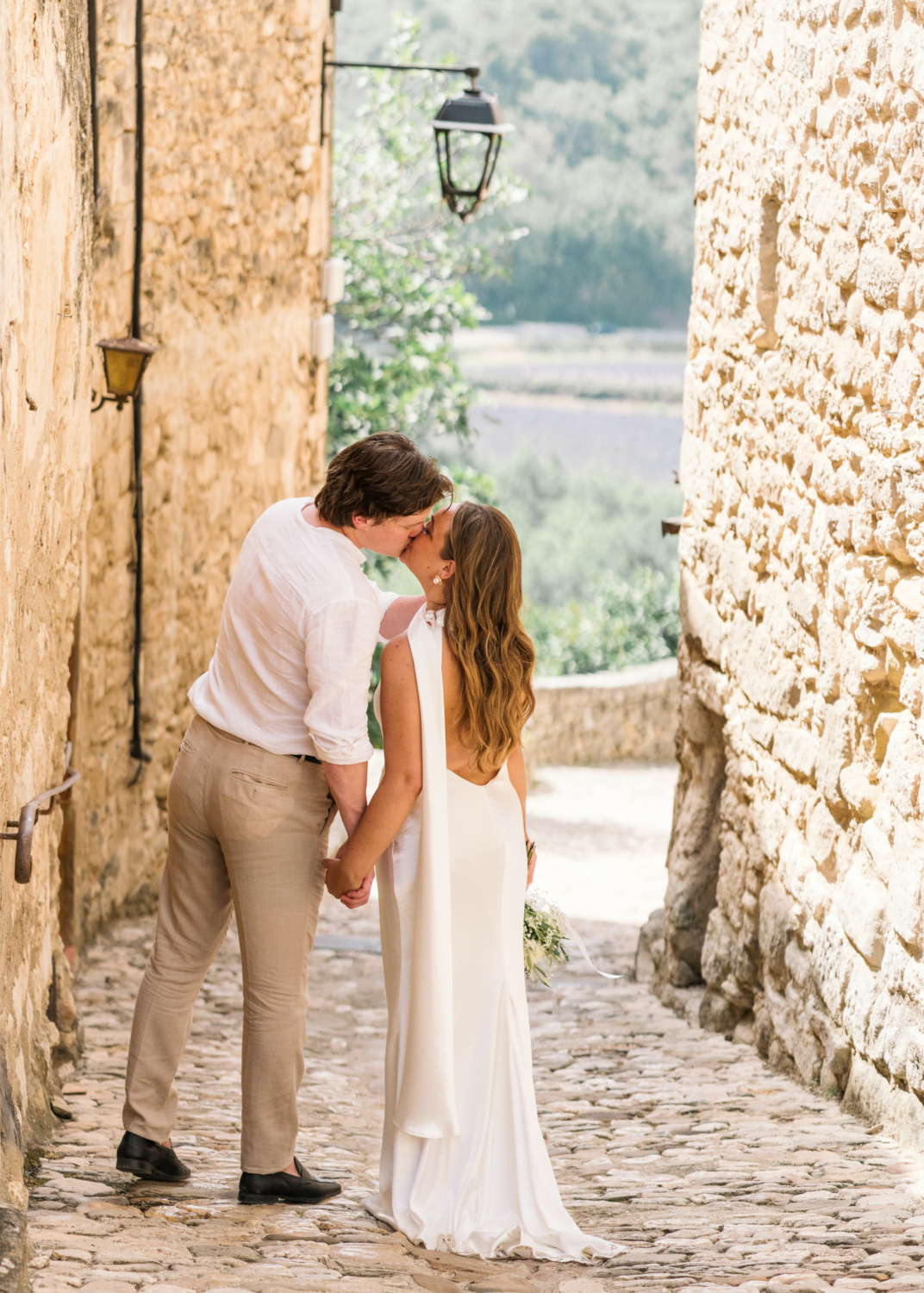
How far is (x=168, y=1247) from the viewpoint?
250 centimetres

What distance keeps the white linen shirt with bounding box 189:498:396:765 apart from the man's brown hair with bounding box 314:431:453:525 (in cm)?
8

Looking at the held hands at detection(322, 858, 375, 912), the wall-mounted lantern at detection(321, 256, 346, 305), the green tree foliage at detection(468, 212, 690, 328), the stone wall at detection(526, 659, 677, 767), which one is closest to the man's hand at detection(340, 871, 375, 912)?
the held hands at detection(322, 858, 375, 912)

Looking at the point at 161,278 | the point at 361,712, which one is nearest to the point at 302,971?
the point at 361,712

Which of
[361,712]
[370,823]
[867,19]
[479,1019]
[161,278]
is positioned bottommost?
[479,1019]

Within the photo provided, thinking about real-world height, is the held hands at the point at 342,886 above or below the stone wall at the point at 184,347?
below

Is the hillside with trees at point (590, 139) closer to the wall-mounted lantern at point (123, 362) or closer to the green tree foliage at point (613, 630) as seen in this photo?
the green tree foliage at point (613, 630)

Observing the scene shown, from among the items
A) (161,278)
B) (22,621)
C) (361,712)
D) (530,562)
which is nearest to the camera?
(361,712)

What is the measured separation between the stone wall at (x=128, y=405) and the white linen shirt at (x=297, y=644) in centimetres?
48

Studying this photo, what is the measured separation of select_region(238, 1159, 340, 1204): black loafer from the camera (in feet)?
9.42

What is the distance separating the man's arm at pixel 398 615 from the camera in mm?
3166

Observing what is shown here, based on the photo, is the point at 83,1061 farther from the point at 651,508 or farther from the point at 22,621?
the point at 651,508

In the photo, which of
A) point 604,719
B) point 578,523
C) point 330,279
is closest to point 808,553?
point 330,279

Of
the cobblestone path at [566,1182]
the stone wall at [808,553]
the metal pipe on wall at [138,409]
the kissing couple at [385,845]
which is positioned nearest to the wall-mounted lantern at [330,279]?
the metal pipe on wall at [138,409]

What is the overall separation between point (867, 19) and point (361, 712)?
7.51ft
